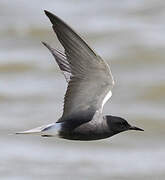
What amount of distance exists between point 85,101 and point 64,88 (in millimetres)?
3978

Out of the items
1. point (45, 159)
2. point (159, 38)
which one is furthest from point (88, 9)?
point (45, 159)

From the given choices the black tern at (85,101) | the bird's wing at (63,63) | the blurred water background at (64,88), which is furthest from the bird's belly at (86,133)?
the blurred water background at (64,88)

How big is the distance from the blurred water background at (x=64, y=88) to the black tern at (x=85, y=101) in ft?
8.38

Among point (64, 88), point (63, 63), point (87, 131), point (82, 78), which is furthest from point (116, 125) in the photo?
point (64, 88)

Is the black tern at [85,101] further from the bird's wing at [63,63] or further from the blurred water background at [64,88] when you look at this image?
the blurred water background at [64,88]

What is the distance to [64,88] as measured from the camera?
9.49 m

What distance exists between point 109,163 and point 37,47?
249cm

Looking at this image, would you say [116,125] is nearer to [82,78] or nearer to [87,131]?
[87,131]

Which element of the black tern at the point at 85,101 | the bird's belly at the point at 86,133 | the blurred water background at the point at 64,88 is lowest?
the blurred water background at the point at 64,88

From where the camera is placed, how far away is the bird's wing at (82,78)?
5.12 m

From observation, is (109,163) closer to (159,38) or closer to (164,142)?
(164,142)

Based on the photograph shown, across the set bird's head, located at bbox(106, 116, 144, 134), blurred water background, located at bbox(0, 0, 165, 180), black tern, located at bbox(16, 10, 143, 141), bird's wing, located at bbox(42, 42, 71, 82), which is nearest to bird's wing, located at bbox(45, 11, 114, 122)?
black tern, located at bbox(16, 10, 143, 141)

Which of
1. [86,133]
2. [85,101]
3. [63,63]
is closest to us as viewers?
[86,133]

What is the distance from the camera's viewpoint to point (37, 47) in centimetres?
1051
